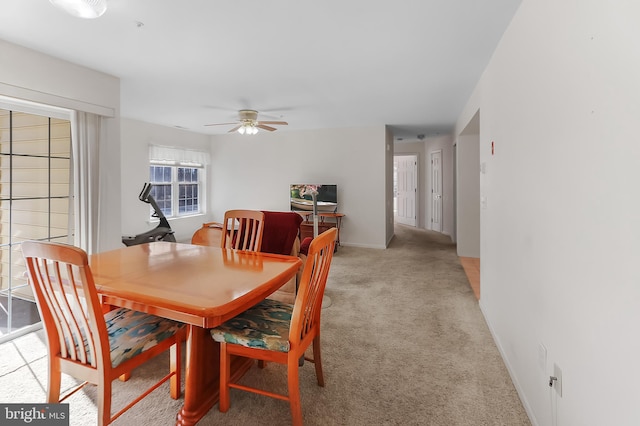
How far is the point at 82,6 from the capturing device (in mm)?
1606

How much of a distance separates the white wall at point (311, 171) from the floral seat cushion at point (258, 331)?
4.61m

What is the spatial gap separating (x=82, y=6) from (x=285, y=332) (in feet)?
6.42

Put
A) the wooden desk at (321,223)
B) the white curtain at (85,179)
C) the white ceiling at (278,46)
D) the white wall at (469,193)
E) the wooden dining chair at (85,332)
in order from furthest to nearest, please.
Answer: the wooden desk at (321,223) < the white wall at (469,193) < the white curtain at (85,179) < the white ceiling at (278,46) < the wooden dining chair at (85,332)

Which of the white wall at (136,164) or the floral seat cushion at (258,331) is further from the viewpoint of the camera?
the white wall at (136,164)

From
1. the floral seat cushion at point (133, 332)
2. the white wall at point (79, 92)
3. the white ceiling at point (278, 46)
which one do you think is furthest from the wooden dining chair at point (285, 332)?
the white wall at point (79, 92)

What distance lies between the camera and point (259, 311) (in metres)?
1.83

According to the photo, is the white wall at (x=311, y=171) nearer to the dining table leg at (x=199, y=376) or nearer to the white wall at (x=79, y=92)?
the white wall at (x=79, y=92)

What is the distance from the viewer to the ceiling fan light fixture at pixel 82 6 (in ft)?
5.13

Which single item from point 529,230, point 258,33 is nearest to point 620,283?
point 529,230

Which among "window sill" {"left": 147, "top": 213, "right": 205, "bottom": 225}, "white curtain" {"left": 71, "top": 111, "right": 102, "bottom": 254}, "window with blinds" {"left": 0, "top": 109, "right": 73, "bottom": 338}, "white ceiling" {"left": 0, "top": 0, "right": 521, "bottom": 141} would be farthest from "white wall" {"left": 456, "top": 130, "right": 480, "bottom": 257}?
"window sill" {"left": 147, "top": 213, "right": 205, "bottom": 225}

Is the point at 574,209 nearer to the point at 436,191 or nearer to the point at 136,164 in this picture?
the point at 136,164

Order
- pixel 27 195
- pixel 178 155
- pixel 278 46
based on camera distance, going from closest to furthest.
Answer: pixel 278 46
pixel 27 195
pixel 178 155

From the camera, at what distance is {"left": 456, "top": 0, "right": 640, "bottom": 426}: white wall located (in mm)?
928

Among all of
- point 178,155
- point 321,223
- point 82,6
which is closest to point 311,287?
point 82,6
